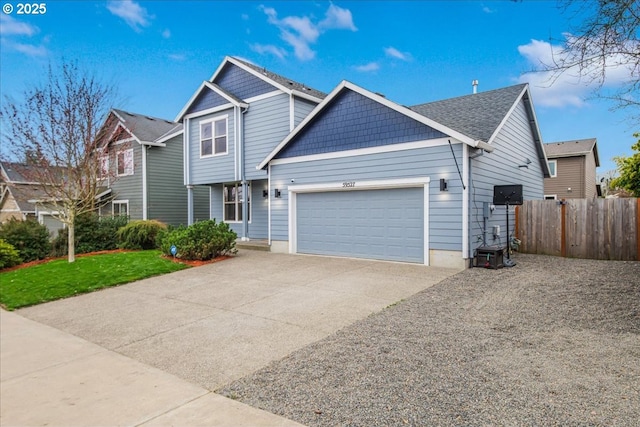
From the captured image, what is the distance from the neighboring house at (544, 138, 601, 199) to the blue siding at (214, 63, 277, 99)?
20464 mm

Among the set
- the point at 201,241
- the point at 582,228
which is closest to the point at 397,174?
the point at 582,228

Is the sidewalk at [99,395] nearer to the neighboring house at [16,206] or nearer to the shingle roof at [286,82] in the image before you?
the shingle roof at [286,82]

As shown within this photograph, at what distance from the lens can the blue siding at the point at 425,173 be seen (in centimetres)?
923

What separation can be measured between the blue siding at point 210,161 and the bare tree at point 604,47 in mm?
12506

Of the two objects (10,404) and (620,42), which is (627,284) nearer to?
(620,42)

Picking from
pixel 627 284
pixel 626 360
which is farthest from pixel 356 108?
pixel 626 360

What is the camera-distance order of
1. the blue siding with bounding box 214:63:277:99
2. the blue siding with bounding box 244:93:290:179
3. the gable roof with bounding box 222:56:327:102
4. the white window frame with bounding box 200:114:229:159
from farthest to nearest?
the white window frame with bounding box 200:114:229:159, the blue siding with bounding box 214:63:277:99, the blue siding with bounding box 244:93:290:179, the gable roof with bounding box 222:56:327:102

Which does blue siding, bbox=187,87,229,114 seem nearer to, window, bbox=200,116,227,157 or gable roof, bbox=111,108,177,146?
window, bbox=200,116,227,157

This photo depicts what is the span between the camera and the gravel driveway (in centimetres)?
293

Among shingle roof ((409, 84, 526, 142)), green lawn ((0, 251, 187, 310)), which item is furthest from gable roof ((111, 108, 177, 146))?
shingle roof ((409, 84, 526, 142))

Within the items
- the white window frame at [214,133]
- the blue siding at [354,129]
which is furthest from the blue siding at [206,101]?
the blue siding at [354,129]

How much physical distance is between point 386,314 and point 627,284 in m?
4.88

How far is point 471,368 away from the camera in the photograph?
12.2ft

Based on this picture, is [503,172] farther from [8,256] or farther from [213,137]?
[8,256]
